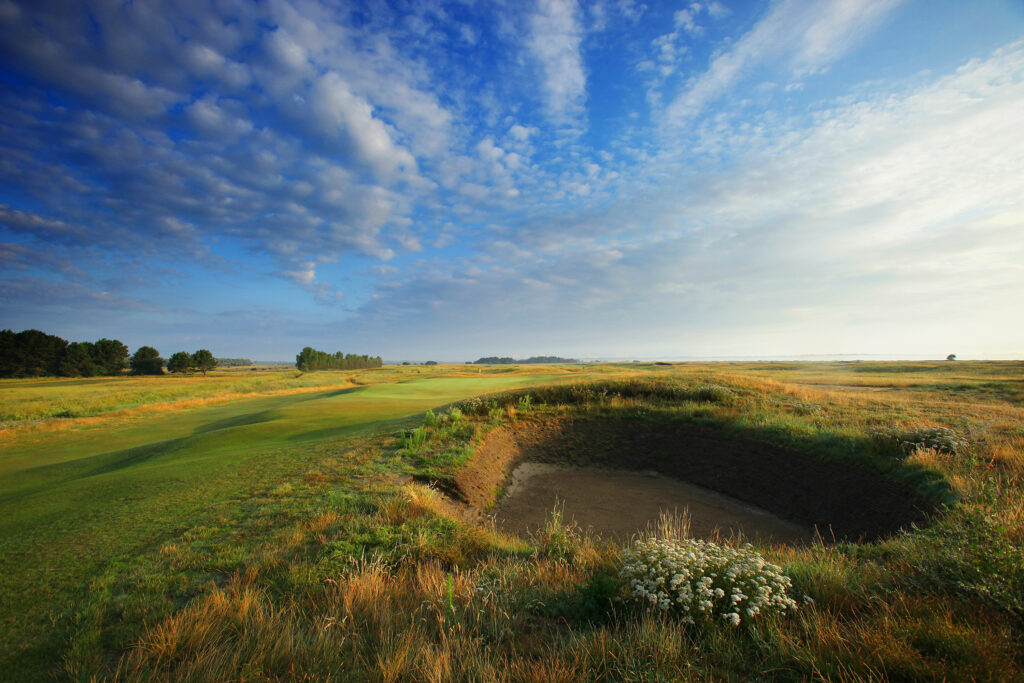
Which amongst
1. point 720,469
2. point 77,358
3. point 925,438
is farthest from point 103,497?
point 77,358

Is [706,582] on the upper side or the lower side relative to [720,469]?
upper

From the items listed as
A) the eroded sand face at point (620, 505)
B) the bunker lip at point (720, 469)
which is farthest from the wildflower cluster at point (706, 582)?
the eroded sand face at point (620, 505)

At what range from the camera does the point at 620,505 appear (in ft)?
36.8

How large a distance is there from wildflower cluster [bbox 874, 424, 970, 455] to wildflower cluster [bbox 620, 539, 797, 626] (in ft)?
27.4

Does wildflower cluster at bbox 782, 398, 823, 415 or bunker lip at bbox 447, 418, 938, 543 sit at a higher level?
wildflower cluster at bbox 782, 398, 823, 415

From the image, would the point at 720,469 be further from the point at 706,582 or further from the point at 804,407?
the point at 706,582

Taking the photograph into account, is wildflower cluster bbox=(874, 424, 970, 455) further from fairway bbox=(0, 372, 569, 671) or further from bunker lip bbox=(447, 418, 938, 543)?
fairway bbox=(0, 372, 569, 671)

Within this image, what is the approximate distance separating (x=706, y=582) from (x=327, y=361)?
14072 cm

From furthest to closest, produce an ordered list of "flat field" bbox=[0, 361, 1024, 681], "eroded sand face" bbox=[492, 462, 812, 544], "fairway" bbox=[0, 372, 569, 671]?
1. "eroded sand face" bbox=[492, 462, 812, 544]
2. "fairway" bbox=[0, 372, 569, 671]
3. "flat field" bbox=[0, 361, 1024, 681]

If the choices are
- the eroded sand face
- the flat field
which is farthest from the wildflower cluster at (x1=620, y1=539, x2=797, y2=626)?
the eroded sand face

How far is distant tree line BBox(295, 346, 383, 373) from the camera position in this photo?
381 feet

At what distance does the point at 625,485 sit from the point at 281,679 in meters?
11.8

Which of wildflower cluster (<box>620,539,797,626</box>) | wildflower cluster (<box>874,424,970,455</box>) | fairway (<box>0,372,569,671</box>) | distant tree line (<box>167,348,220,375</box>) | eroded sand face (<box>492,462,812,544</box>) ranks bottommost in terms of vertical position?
eroded sand face (<box>492,462,812,544</box>)

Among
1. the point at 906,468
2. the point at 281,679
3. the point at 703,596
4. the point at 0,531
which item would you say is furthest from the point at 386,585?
the point at 906,468
